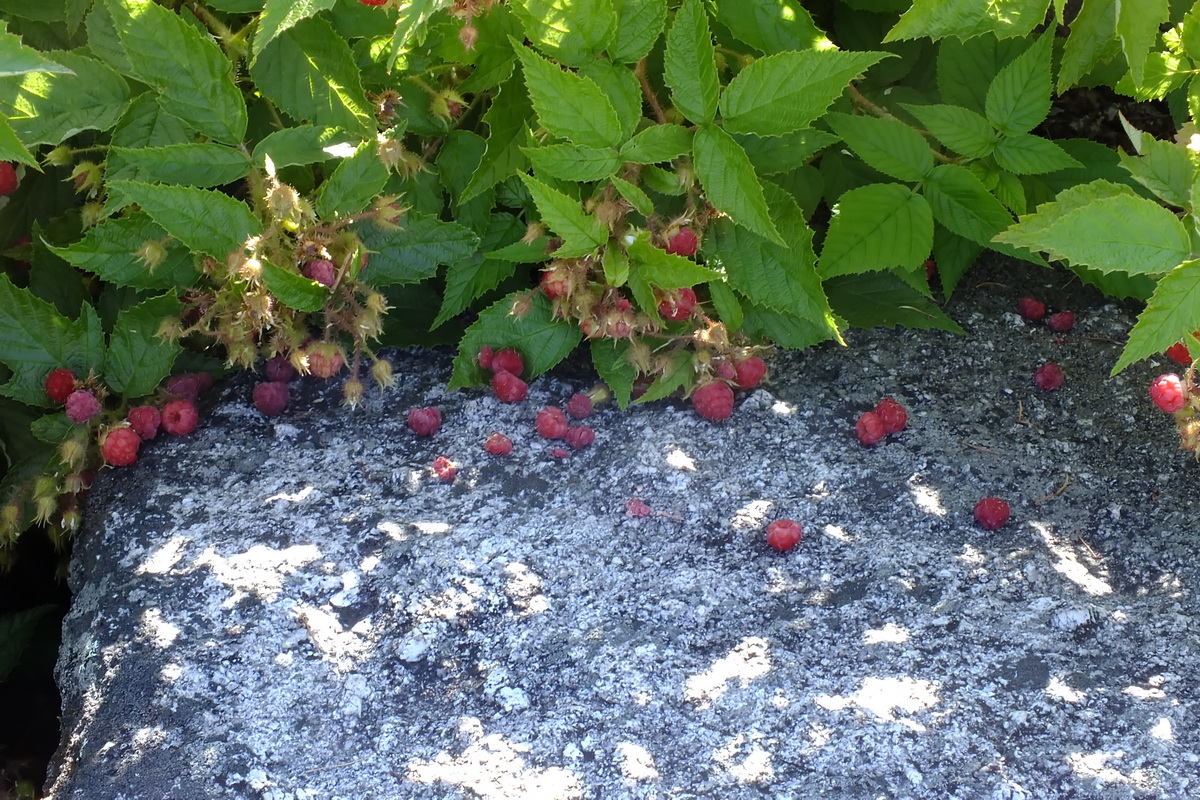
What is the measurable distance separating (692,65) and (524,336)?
0.72m

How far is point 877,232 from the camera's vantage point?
2.27 meters

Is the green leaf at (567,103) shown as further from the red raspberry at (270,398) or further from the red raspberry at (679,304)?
the red raspberry at (270,398)

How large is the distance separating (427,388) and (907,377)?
118 centimetres

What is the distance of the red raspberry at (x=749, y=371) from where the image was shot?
240 cm

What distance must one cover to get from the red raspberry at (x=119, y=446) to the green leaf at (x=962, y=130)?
184cm

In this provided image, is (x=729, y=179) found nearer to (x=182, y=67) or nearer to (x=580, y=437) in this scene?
(x=580, y=437)

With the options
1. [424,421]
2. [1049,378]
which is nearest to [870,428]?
[1049,378]

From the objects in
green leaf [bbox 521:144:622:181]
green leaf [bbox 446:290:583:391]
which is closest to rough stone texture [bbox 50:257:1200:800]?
green leaf [bbox 446:290:583:391]

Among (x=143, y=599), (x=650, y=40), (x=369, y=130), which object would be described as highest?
(x=650, y=40)

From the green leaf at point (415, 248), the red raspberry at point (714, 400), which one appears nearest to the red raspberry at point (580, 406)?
the red raspberry at point (714, 400)

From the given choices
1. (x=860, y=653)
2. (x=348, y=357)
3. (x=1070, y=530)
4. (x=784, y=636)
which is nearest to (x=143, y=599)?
(x=348, y=357)

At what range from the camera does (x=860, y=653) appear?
192 centimetres

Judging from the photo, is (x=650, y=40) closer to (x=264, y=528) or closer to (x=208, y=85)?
(x=208, y=85)

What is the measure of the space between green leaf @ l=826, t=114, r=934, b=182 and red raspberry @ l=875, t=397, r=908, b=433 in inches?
19.9
